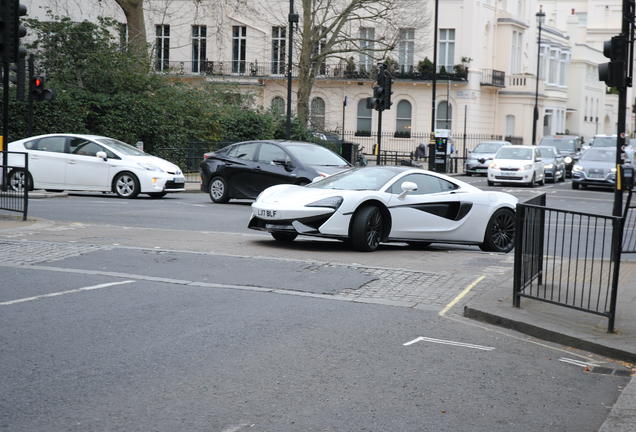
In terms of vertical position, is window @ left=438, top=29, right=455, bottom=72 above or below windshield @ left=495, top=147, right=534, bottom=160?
above

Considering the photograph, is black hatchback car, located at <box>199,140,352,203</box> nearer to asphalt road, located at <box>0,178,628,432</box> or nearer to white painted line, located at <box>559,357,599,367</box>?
asphalt road, located at <box>0,178,628,432</box>

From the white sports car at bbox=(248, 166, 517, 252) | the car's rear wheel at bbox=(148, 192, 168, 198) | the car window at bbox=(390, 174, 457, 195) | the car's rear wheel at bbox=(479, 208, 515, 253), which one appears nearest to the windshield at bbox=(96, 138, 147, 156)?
the car's rear wheel at bbox=(148, 192, 168, 198)

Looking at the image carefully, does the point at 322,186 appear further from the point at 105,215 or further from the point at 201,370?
the point at 201,370

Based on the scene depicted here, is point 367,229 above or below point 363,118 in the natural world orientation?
below

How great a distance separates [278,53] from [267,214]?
4345cm

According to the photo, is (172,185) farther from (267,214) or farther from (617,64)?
(617,64)

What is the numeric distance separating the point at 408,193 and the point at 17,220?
6664 millimetres

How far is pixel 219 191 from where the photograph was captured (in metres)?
18.8

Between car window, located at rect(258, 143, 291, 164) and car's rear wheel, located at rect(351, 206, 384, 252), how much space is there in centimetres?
680

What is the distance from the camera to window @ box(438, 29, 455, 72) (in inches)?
2131

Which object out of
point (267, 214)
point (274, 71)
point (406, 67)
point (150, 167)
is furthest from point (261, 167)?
point (274, 71)

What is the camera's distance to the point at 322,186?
11945mm

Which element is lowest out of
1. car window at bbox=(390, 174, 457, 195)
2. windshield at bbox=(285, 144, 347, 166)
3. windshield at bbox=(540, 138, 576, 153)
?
car window at bbox=(390, 174, 457, 195)

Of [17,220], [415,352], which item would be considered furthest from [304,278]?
[17,220]
